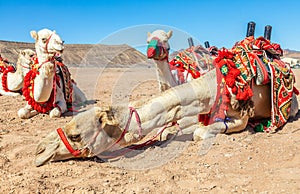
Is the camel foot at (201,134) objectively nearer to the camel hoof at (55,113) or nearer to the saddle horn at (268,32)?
the saddle horn at (268,32)

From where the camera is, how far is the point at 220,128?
361cm

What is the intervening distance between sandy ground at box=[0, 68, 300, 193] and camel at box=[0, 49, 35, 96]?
3561mm

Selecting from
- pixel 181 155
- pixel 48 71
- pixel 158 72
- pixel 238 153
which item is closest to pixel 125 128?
pixel 181 155

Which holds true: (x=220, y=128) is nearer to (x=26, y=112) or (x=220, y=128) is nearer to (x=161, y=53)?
(x=161, y=53)

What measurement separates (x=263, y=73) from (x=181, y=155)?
1.29 m

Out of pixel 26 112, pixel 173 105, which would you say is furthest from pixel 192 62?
pixel 26 112

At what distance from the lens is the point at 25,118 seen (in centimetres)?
511

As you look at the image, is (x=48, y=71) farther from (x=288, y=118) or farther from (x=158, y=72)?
(x=288, y=118)

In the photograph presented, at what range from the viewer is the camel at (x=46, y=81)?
15.4 ft

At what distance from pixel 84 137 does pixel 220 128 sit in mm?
1531

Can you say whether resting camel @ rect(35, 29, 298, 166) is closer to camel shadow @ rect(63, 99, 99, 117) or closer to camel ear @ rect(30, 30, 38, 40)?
camel shadow @ rect(63, 99, 99, 117)

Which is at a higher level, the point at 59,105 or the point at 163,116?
the point at 163,116

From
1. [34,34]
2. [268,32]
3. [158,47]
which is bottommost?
[158,47]

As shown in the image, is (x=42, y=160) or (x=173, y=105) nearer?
(x=42, y=160)
